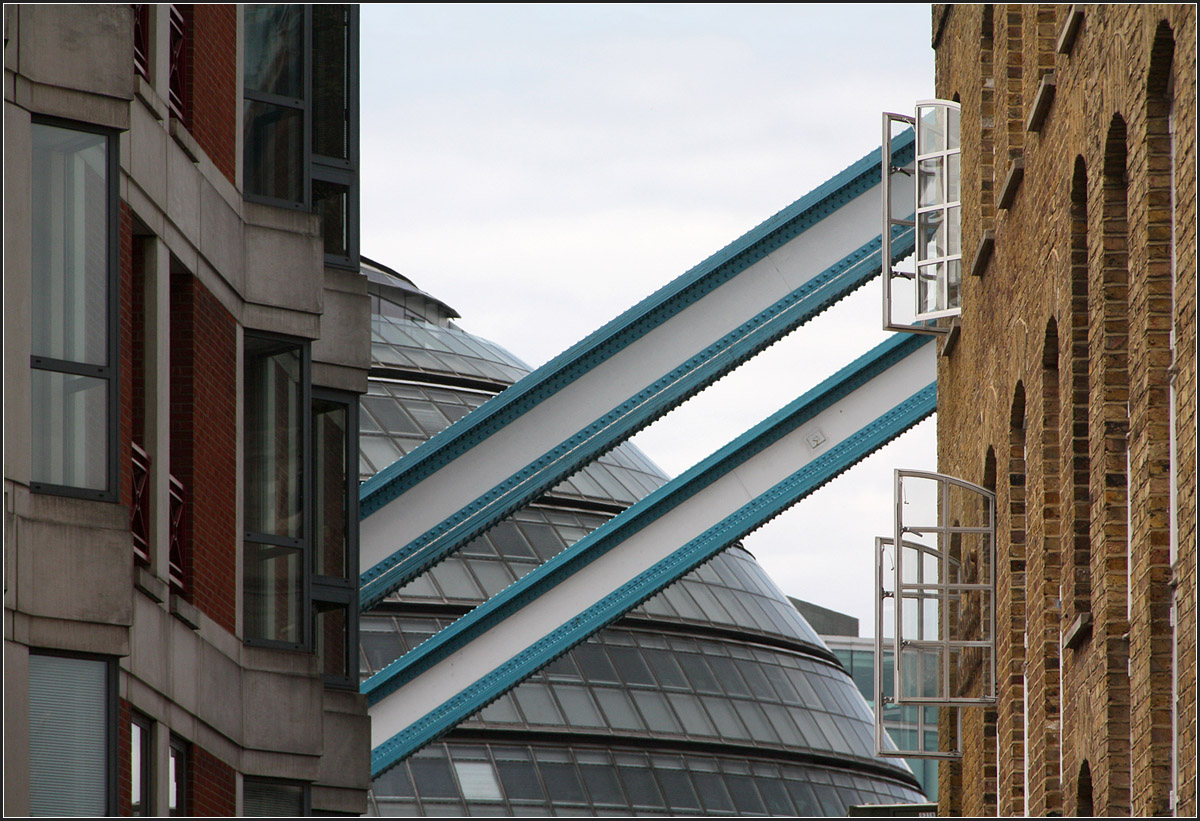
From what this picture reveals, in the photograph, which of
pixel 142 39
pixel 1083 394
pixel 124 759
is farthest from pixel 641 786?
pixel 1083 394

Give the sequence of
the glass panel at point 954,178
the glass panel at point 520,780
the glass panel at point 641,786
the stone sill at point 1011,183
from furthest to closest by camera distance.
→ the glass panel at point 641,786 → the glass panel at point 520,780 → the glass panel at point 954,178 → the stone sill at point 1011,183

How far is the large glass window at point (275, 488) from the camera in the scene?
19188mm

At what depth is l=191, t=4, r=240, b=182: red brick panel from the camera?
712 inches

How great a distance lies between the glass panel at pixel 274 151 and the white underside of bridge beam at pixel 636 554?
19.3 ft

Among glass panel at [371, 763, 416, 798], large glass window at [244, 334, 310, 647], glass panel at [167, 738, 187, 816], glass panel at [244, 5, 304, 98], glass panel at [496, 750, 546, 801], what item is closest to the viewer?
glass panel at [167, 738, 187, 816]

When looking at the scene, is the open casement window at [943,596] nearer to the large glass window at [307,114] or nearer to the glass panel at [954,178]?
the glass panel at [954,178]

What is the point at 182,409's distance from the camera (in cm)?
1741

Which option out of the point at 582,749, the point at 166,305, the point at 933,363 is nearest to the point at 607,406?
the point at 933,363

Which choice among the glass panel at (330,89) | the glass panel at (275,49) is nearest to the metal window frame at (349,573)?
the glass panel at (330,89)

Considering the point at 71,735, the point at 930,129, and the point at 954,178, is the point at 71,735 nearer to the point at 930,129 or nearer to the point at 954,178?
the point at 954,178

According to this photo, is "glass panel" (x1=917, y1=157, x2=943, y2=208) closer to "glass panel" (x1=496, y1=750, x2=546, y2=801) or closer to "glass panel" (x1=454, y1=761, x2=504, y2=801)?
"glass panel" (x1=496, y1=750, x2=546, y2=801)

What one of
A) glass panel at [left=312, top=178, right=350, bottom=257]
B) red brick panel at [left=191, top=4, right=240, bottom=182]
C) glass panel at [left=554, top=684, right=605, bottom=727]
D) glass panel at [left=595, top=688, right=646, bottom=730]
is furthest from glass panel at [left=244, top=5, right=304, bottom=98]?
glass panel at [left=595, top=688, right=646, bottom=730]

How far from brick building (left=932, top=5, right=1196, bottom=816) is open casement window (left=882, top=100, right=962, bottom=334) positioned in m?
0.28

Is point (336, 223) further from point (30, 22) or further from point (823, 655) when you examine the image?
point (823, 655)
